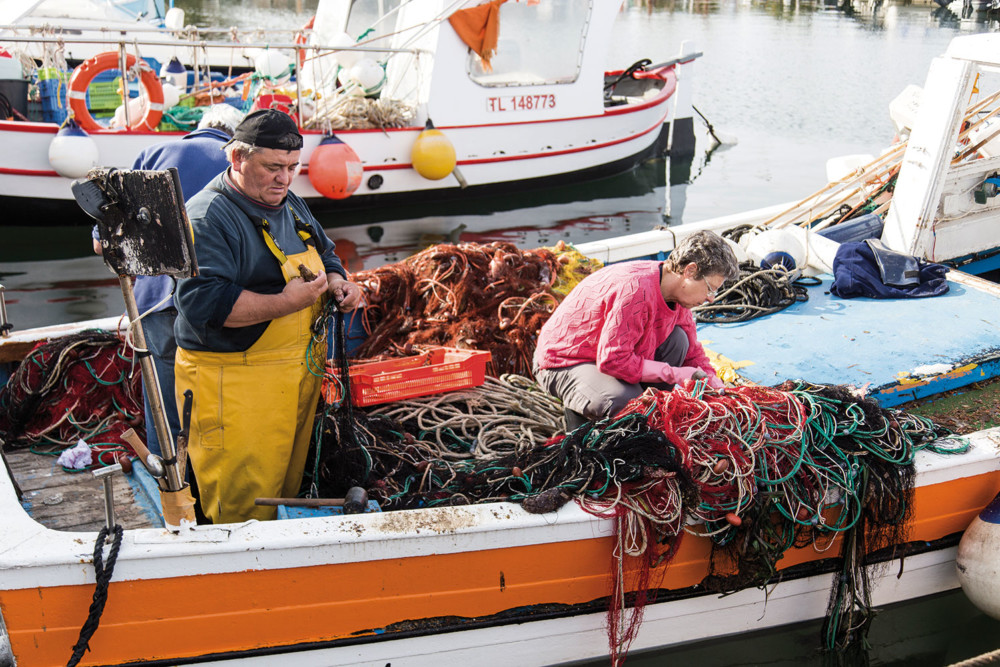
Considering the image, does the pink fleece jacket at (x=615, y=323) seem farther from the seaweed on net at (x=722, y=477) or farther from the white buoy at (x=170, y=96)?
the white buoy at (x=170, y=96)

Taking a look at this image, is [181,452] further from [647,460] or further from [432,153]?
[432,153]

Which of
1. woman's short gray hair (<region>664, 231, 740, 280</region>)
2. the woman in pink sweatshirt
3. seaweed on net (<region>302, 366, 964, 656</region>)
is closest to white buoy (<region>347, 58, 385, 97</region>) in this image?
the woman in pink sweatshirt

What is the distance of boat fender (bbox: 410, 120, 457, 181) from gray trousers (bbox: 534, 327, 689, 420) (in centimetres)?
728

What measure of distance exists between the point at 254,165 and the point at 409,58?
28.0ft

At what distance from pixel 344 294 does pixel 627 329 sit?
118 cm

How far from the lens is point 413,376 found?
4102 millimetres

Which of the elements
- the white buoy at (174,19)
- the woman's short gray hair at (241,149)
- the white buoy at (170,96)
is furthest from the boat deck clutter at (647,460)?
the white buoy at (174,19)

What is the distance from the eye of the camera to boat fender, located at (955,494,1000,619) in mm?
3748

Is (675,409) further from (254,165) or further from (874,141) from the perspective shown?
(874,141)

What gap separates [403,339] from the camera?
466cm

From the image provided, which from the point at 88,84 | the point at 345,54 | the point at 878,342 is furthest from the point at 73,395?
the point at 345,54

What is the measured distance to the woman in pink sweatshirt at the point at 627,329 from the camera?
352 cm

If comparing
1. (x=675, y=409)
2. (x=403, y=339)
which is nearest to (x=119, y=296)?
(x=403, y=339)

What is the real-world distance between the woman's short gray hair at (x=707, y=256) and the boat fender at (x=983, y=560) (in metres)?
1.65
